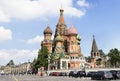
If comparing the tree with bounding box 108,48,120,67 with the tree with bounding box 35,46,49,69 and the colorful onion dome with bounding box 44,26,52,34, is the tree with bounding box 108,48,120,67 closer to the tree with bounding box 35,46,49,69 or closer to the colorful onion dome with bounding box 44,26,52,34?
the tree with bounding box 35,46,49,69

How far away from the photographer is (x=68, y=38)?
138m

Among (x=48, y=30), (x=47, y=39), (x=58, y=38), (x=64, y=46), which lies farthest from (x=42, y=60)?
(x=48, y=30)

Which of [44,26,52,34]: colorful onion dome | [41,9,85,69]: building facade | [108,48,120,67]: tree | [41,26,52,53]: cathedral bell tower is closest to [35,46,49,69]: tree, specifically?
[41,9,85,69]: building facade

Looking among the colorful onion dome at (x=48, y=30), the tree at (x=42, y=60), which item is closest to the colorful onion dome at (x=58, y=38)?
the colorful onion dome at (x=48, y=30)

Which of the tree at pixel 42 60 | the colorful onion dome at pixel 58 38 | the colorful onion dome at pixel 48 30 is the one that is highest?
the colorful onion dome at pixel 48 30

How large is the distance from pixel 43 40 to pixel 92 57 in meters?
27.9

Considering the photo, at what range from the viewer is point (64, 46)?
13800 centimetres

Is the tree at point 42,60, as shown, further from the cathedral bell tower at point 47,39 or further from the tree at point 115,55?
the tree at point 115,55

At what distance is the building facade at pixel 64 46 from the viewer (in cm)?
12394

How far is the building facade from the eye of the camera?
124 meters

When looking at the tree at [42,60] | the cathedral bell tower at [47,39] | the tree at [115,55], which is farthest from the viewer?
the cathedral bell tower at [47,39]

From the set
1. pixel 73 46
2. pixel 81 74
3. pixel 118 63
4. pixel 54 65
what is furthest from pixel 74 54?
pixel 81 74

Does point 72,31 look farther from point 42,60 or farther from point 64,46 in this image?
point 42,60

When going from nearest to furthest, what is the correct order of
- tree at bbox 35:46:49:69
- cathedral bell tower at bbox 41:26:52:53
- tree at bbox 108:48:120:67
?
1. tree at bbox 35:46:49:69
2. tree at bbox 108:48:120:67
3. cathedral bell tower at bbox 41:26:52:53
